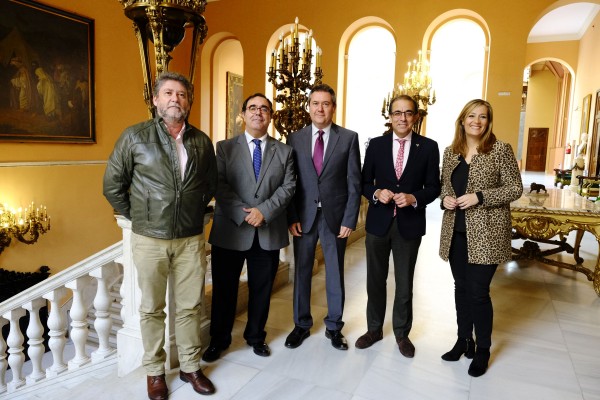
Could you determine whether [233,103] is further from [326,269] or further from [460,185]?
[460,185]

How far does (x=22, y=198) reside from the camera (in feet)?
22.2

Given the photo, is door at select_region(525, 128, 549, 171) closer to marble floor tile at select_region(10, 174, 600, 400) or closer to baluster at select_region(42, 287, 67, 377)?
marble floor tile at select_region(10, 174, 600, 400)

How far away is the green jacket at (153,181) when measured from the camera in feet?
7.06

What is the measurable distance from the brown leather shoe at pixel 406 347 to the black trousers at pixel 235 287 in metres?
0.92

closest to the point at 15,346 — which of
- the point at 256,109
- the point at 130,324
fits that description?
the point at 130,324

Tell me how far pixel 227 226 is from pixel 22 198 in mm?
5682

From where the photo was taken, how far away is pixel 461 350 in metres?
2.80

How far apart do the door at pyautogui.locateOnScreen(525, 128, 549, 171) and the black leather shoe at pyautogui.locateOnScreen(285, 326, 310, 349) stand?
23.4 meters

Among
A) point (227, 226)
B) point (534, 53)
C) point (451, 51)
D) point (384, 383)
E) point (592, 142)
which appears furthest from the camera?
point (534, 53)

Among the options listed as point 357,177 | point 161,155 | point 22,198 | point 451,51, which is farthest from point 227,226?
point 451,51

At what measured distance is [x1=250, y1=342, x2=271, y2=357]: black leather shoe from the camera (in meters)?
2.79

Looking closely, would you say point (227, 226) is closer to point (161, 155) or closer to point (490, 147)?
point (161, 155)

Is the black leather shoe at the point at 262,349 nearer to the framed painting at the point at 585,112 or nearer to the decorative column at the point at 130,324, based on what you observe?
the decorative column at the point at 130,324

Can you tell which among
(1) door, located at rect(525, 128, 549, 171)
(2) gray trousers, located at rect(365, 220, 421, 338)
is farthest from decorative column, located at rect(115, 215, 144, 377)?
(1) door, located at rect(525, 128, 549, 171)
